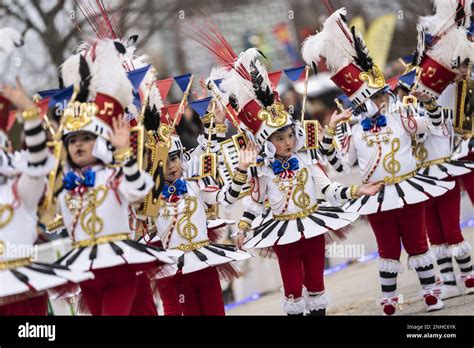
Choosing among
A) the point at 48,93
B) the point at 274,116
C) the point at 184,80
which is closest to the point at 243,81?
the point at 274,116

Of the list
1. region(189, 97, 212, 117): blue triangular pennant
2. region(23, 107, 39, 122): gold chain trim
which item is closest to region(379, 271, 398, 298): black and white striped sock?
region(189, 97, 212, 117): blue triangular pennant

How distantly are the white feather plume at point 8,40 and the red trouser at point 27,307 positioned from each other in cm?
149

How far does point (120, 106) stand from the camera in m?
6.25

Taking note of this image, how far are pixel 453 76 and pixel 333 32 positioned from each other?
111cm

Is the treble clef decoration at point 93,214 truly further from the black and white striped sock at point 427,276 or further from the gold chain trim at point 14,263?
the black and white striped sock at point 427,276

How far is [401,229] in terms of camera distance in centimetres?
775

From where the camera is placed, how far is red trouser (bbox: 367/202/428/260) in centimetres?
766

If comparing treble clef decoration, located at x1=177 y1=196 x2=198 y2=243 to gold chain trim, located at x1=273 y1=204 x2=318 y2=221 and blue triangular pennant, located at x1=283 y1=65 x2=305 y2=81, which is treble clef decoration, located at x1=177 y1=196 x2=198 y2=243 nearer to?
gold chain trim, located at x1=273 y1=204 x2=318 y2=221

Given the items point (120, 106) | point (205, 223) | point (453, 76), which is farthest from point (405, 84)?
point (120, 106)

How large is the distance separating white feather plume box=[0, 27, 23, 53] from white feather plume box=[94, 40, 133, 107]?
0.52 meters

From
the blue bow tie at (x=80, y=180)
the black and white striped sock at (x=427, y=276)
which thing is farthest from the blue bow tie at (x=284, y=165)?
the blue bow tie at (x=80, y=180)

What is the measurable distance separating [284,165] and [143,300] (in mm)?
1478

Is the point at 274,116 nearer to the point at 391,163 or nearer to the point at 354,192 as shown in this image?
the point at 354,192
